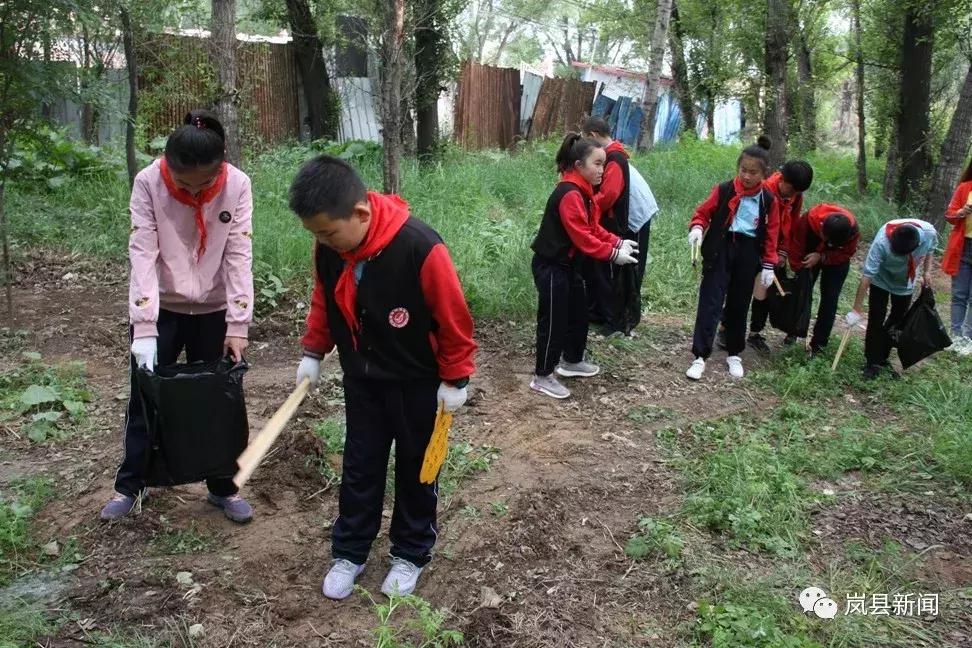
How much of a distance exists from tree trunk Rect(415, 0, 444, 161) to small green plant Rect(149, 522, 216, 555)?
8.00 m

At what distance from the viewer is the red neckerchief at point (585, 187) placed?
4891mm

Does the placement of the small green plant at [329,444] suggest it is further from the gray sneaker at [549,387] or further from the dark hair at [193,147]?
the dark hair at [193,147]

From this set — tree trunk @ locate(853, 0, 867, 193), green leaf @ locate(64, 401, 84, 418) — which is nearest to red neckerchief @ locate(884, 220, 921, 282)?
green leaf @ locate(64, 401, 84, 418)

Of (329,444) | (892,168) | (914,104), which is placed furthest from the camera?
(892,168)

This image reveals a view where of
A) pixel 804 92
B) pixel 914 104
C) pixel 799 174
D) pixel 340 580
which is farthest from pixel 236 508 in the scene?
pixel 804 92

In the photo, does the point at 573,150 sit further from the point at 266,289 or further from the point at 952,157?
the point at 952,157

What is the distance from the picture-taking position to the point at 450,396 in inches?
110

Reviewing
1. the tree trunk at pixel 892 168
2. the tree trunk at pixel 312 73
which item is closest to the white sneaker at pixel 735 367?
the tree trunk at pixel 892 168

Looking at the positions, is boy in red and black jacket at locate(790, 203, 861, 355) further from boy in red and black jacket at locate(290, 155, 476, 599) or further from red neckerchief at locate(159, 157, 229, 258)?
red neckerchief at locate(159, 157, 229, 258)

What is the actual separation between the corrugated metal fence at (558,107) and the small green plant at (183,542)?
14501 millimetres

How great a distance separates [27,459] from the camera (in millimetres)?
4129

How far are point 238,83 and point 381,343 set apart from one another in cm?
982

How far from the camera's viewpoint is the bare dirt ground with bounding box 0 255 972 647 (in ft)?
9.59

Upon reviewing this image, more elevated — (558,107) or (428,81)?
(558,107)
